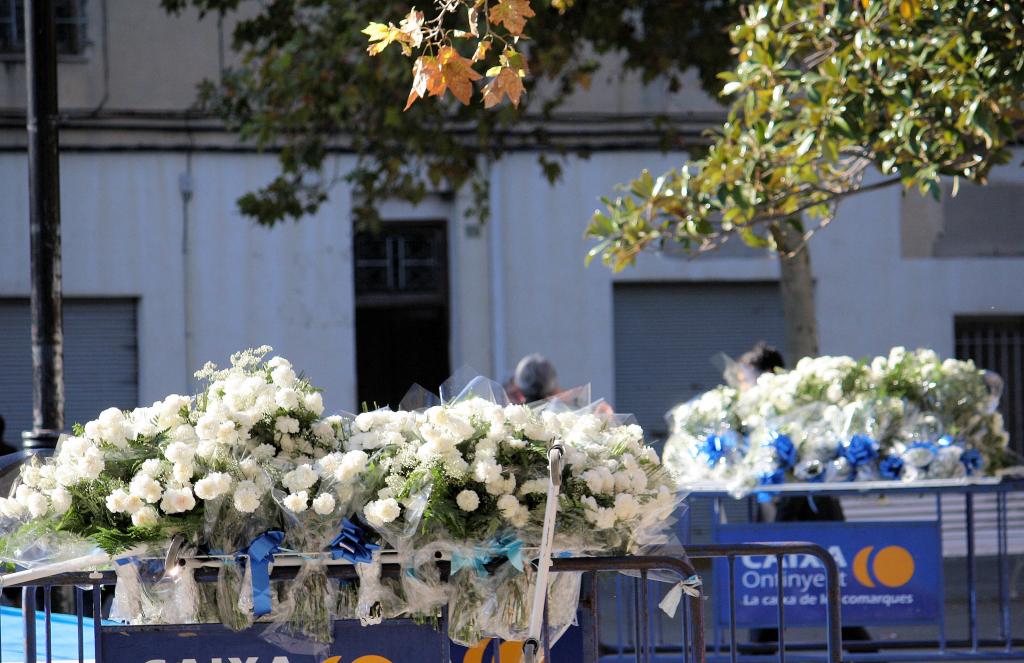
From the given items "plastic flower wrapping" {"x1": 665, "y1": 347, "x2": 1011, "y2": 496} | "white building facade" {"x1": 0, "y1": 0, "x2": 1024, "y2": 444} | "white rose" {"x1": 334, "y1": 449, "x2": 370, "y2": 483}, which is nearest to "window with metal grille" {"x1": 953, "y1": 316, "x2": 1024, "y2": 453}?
"white building facade" {"x1": 0, "y1": 0, "x2": 1024, "y2": 444}

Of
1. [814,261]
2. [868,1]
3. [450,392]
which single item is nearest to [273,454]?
[450,392]

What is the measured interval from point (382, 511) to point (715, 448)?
3775 mm

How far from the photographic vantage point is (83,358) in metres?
12.3

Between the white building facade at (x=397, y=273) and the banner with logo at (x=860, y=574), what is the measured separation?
5.99 m

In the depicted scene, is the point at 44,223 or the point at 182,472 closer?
the point at 182,472

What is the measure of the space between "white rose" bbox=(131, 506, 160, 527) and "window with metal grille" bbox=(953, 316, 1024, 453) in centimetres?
1120

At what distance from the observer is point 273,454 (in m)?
3.71

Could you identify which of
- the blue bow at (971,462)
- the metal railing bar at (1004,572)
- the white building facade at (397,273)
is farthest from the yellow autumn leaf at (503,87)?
the white building facade at (397,273)

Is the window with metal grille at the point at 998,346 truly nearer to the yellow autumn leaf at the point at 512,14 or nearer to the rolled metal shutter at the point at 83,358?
the rolled metal shutter at the point at 83,358

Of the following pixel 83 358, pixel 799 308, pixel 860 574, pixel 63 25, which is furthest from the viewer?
pixel 63 25

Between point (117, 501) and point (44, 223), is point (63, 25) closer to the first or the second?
point (44, 223)

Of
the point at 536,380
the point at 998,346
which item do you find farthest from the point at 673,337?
the point at 536,380

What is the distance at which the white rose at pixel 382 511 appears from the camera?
340 centimetres

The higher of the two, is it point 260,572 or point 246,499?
point 246,499
